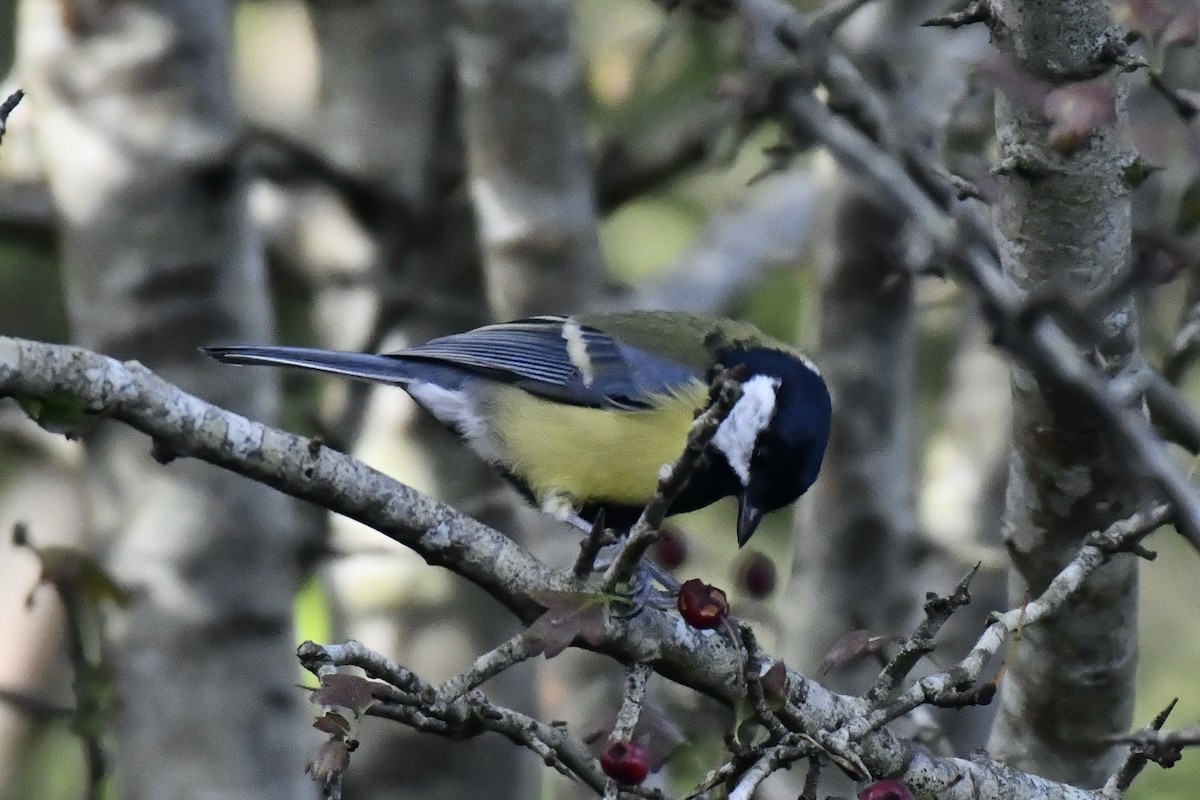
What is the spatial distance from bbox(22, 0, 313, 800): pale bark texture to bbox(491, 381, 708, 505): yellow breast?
0.53m

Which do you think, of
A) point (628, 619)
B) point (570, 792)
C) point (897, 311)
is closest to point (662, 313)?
point (897, 311)

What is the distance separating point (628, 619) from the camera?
1814 millimetres

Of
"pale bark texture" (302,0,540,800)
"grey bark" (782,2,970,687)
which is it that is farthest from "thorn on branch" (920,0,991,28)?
"pale bark texture" (302,0,540,800)

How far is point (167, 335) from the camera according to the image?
3039mm

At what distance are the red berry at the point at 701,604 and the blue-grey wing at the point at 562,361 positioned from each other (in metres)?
1.41

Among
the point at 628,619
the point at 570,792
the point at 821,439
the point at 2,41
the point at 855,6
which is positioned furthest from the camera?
the point at 2,41

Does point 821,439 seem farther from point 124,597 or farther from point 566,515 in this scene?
point 124,597

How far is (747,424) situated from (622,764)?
1.62 metres

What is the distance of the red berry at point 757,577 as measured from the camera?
2902 millimetres

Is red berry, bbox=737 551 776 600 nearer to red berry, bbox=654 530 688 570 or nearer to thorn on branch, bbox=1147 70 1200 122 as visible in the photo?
red berry, bbox=654 530 688 570

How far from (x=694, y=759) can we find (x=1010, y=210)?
1136mm

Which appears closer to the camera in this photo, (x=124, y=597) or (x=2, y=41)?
(x=124, y=597)

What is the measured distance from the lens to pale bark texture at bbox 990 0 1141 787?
1729 millimetres

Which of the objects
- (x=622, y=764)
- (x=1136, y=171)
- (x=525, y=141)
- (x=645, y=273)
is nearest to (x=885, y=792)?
(x=622, y=764)
